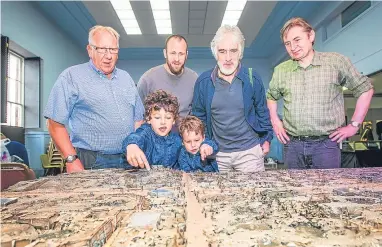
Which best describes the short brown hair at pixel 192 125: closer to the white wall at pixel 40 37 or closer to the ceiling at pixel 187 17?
the white wall at pixel 40 37

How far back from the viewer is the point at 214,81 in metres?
2.52

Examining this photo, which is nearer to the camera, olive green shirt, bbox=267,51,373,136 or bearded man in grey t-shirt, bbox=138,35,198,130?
olive green shirt, bbox=267,51,373,136

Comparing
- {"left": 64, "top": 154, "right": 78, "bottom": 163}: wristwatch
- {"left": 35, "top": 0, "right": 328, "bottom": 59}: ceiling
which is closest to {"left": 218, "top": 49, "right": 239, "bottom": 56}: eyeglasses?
{"left": 64, "top": 154, "right": 78, "bottom": 163}: wristwatch

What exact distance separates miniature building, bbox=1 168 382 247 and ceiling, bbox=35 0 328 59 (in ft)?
23.4

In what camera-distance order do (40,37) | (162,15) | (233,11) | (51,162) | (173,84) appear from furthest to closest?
(162,15) < (233,11) < (40,37) < (51,162) < (173,84)

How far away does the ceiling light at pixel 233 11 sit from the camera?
26.2 ft

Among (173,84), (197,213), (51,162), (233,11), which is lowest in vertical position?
(51,162)

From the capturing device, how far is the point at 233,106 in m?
2.45

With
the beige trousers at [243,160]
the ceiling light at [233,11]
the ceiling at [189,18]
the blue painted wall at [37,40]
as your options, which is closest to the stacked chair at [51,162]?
the blue painted wall at [37,40]

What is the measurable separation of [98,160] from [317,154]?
1.66 m

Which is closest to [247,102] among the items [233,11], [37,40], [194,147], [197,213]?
[194,147]

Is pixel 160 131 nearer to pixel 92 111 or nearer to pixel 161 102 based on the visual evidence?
pixel 161 102

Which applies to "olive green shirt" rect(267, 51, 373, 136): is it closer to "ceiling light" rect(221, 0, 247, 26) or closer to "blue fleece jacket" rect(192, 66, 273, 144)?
"blue fleece jacket" rect(192, 66, 273, 144)

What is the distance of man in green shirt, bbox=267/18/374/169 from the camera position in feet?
8.36
